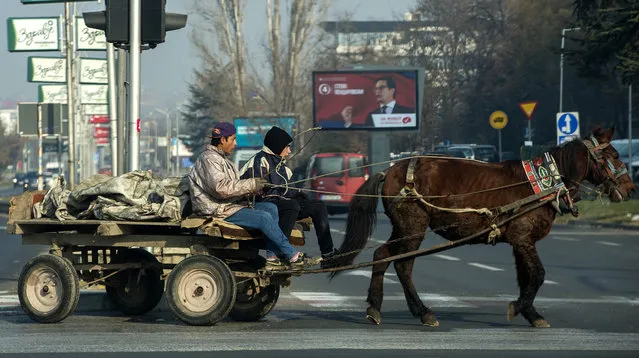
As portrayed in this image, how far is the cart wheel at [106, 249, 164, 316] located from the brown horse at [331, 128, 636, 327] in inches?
78.4

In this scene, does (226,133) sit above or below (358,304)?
above

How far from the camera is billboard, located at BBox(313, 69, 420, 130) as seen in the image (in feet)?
161

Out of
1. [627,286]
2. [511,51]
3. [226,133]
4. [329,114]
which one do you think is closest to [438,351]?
[226,133]

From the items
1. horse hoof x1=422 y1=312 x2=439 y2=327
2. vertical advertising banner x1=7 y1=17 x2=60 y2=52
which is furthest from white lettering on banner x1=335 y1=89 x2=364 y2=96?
horse hoof x1=422 y1=312 x2=439 y2=327

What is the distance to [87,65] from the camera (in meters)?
32.4

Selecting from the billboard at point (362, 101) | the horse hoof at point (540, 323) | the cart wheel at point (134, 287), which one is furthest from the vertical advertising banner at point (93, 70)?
the horse hoof at point (540, 323)

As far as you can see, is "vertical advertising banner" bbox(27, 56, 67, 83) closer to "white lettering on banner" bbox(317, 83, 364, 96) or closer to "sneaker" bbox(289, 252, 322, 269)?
"white lettering on banner" bbox(317, 83, 364, 96)

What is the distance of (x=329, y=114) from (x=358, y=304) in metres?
35.7

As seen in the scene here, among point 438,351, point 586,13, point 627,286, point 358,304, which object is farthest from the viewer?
point 586,13

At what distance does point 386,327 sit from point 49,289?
10.3ft

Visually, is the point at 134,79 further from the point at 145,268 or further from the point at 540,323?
the point at 540,323

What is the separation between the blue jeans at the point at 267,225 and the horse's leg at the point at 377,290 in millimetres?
871

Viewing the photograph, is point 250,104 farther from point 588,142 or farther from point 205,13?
point 588,142

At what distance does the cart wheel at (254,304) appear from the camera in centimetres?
1187
